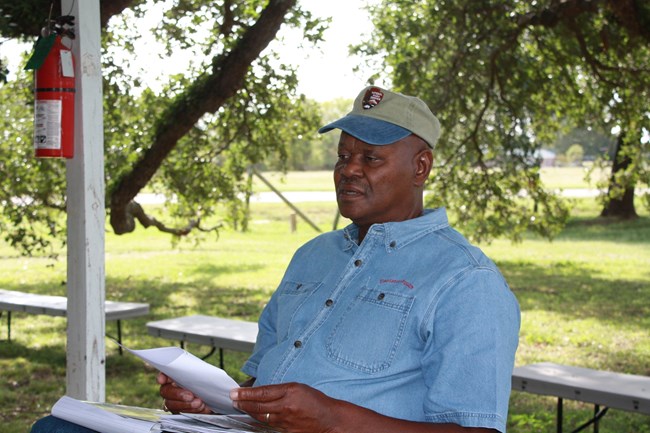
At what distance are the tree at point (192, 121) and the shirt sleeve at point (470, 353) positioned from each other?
192 inches

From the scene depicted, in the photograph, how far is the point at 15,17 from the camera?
486cm

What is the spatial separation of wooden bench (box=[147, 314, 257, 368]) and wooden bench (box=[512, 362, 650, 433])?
Result: 1.72m

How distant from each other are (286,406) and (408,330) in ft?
1.37

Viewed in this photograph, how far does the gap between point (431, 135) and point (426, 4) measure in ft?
22.3

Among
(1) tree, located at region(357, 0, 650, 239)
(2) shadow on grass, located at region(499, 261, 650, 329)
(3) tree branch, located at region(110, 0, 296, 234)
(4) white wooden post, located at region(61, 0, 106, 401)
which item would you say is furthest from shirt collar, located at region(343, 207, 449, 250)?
(2) shadow on grass, located at region(499, 261, 650, 329)

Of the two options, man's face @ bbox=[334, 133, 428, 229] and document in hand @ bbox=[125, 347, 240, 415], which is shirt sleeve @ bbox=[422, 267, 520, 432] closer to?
man's face @ bbox=[334, 133, 428, 229]

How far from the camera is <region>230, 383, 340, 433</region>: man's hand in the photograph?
2.13 m

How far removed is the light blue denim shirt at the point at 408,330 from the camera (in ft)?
7.37

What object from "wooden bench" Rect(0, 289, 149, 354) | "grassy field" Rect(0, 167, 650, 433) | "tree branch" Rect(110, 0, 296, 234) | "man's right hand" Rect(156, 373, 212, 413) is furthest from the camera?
"wooden bench" Rect(0, 289, 149, 354)

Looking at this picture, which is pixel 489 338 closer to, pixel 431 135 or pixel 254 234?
pixel 431 135

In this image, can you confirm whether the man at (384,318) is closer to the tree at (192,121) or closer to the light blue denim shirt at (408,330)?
the light blue denim shirt at (408,330)

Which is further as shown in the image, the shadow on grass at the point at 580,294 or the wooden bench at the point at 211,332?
the shadow on grass at the point at 580,294

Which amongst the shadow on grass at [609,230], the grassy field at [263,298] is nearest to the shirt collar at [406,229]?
the grassy field at [263,298]

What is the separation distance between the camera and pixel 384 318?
2432 millimetres
